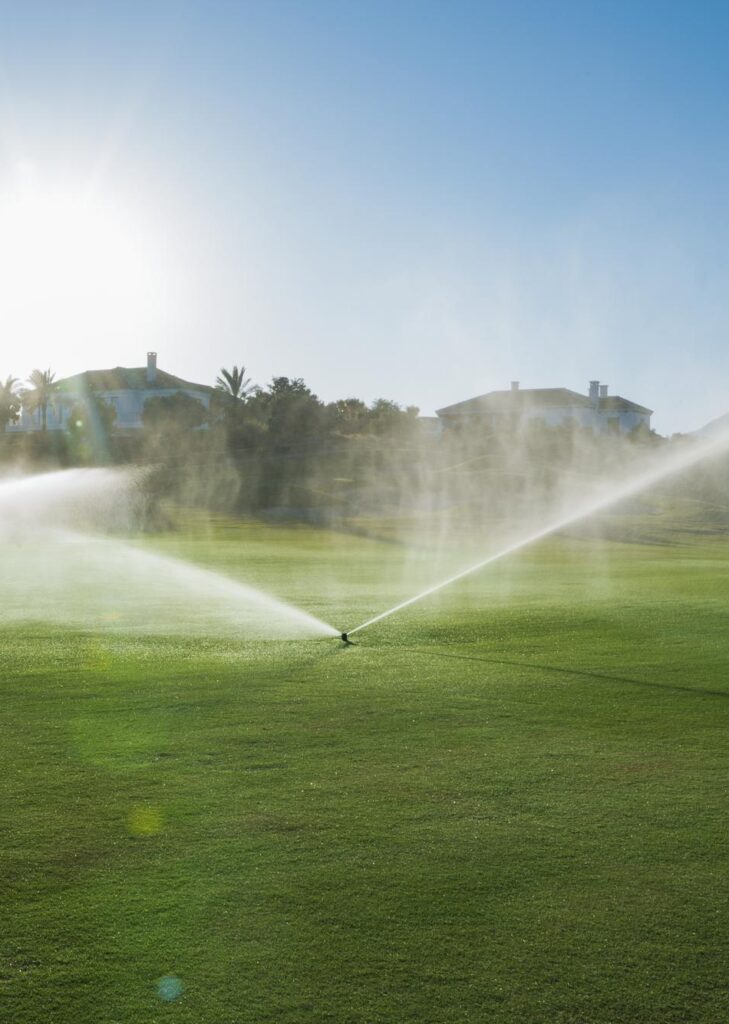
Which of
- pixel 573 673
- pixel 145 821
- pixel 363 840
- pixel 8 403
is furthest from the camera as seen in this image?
pixel 8 403

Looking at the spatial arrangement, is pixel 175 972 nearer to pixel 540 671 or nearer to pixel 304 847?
pixel 304 847

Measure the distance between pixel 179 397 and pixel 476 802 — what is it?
97.1 m

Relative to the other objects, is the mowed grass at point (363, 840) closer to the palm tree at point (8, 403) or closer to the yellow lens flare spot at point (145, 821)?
the yellow lens flare spot at point (145, 821)

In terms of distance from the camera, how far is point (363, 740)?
874 centimetres

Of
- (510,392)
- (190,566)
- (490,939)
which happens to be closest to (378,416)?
(510,392)

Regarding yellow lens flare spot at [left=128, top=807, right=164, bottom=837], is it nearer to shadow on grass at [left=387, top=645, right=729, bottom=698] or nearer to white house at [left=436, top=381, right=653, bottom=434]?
shadow on grass at [left=387, top=645, right=729, bottom=698]

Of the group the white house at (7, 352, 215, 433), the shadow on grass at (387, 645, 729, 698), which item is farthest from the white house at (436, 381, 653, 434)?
the shadow on grass at (387, 645, 729, 698)

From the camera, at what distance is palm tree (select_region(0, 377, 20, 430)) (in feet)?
353

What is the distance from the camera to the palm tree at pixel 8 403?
107500 millimetres

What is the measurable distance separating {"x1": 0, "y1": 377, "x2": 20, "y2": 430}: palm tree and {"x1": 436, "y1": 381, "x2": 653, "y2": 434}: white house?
54744 millimetres

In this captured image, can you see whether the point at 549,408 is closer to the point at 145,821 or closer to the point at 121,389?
the point at 121,389

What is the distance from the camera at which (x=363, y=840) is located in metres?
6.24

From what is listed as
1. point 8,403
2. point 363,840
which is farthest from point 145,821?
point 8,403

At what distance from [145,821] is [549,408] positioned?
5378 inches
